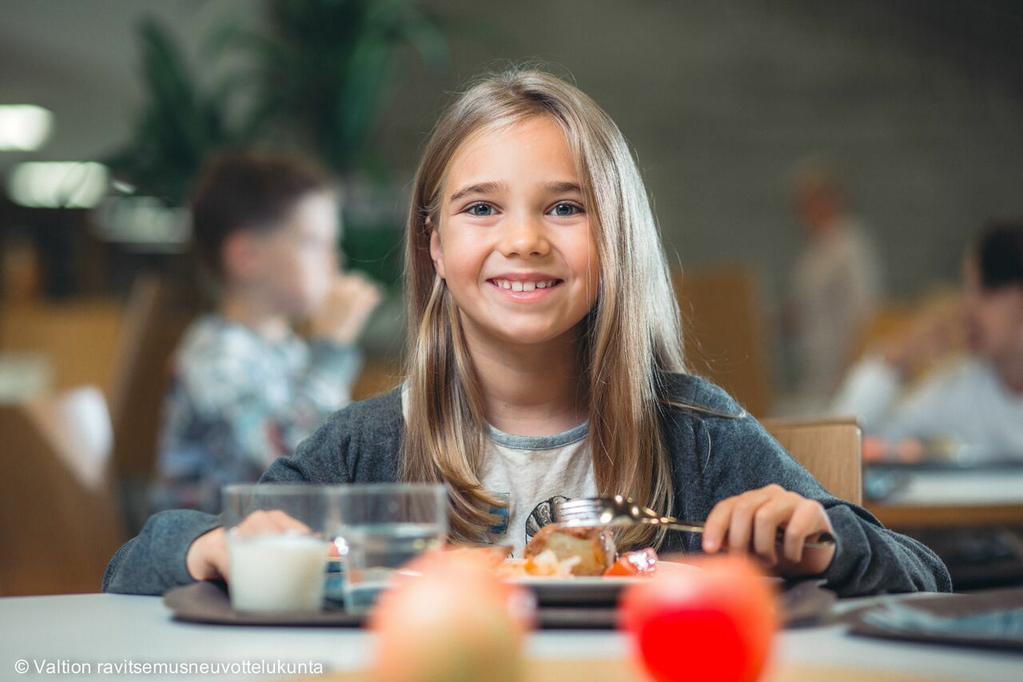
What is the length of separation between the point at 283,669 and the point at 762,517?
0.34 metres

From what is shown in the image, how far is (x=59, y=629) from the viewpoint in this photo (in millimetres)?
746

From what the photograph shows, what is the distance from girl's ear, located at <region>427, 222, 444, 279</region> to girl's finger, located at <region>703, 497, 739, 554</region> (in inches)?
21.2

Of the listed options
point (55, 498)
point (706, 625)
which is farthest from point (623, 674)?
point (55, 498)

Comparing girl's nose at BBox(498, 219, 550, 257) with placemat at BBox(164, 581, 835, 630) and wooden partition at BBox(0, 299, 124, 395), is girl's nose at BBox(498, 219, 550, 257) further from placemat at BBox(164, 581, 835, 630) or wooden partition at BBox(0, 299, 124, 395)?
wooden partition at BBox(0, 299, 124, 395)

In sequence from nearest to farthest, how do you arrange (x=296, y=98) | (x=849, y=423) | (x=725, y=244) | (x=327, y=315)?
(x=849, y=423), (x=327, y=315), (x=296, y=98), (x=725, y=244)

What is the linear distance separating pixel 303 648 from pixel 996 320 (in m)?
2.41

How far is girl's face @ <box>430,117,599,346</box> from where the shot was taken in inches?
45.7

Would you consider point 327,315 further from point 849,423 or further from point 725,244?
point 725,244

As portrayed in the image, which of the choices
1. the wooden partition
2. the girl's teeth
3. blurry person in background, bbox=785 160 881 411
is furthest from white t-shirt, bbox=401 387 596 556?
blurry person in background, bbox=785 160 881 411

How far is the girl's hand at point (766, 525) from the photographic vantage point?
2.65 ft

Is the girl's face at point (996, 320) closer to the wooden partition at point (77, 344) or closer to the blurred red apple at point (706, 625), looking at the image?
the wooden partition at point (77, 344)

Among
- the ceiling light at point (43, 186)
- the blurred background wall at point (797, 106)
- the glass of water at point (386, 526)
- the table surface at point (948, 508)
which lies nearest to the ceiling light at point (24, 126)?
the ceiling light at point (43, 186)

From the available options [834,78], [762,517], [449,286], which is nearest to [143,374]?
[449,286]

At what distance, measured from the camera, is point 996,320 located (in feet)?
9.07
